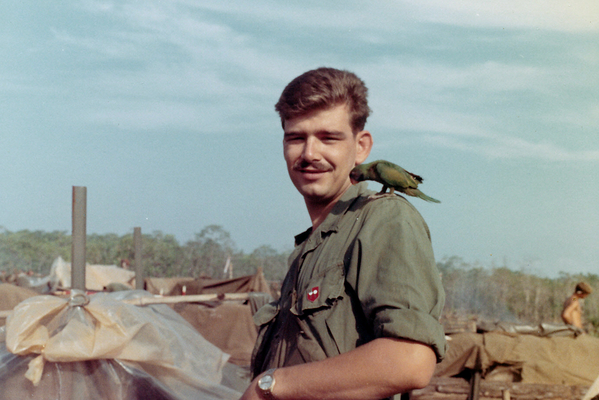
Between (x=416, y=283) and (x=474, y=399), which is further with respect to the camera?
(x=474, y=399)

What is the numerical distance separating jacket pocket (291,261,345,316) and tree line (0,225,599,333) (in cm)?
997

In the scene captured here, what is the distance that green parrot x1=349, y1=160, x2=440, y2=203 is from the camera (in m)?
1.58

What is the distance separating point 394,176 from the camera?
159 centimetres

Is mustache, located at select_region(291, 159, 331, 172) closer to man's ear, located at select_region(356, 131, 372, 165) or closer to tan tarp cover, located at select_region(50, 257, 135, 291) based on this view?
man's ear, located at select_region(356, 131, 372, 165)

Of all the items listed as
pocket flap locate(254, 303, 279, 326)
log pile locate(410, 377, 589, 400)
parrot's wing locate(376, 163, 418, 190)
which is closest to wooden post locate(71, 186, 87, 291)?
pocket flap locate(254, 303, 279, 326)

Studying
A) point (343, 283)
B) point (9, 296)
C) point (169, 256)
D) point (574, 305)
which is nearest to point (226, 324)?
point (9, 296)

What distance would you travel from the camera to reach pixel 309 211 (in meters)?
1.71

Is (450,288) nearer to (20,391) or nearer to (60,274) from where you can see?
(60,274)

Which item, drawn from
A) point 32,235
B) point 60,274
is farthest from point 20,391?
point 32,235

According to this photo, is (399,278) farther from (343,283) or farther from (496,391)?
(496,391)

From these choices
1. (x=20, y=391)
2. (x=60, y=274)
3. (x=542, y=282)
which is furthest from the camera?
(x=60, y=274)

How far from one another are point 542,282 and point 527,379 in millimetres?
14732

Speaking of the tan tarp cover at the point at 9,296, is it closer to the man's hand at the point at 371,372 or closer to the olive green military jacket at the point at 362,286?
the olive green military jacket at the point at 362,286

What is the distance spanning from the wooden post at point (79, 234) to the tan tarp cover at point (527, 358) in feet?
14.1
